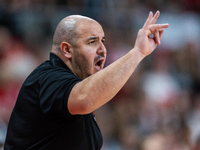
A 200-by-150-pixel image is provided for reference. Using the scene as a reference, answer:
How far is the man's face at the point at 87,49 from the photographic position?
7.44ft

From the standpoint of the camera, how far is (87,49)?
2.27m

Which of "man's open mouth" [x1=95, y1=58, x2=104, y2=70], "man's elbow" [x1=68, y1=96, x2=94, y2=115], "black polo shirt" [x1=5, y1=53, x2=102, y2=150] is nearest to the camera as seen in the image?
"man's elbow" [x1=68, y1=96, x2=94, y2=115]

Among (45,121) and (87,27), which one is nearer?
(45,121)

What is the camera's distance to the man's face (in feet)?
7.44

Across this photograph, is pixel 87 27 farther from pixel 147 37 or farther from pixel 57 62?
pixel 147 37

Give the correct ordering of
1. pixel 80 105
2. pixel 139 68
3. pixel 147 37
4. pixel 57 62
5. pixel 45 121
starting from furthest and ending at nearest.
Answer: pixel 139 68, pixel 57 62, pixel 45 121, pixel 147 37, pixel 80 105

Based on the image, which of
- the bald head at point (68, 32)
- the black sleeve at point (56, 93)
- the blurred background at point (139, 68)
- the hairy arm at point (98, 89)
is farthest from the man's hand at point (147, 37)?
the blurred background at point (139, 68)

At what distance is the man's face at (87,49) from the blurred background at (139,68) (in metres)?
2.94

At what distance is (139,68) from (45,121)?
4.39m

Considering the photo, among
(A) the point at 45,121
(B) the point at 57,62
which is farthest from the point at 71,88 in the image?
(B) the point at 57,62

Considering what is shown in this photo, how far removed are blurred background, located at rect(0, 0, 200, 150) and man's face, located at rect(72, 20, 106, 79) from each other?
2937 mm

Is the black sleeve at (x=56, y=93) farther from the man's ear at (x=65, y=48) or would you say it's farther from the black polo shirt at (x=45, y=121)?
the man's ear at (x=65, y=48)

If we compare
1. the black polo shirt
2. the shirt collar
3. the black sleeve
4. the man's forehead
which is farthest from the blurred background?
the black sleeve

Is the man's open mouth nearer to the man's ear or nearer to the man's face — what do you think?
the man's face
